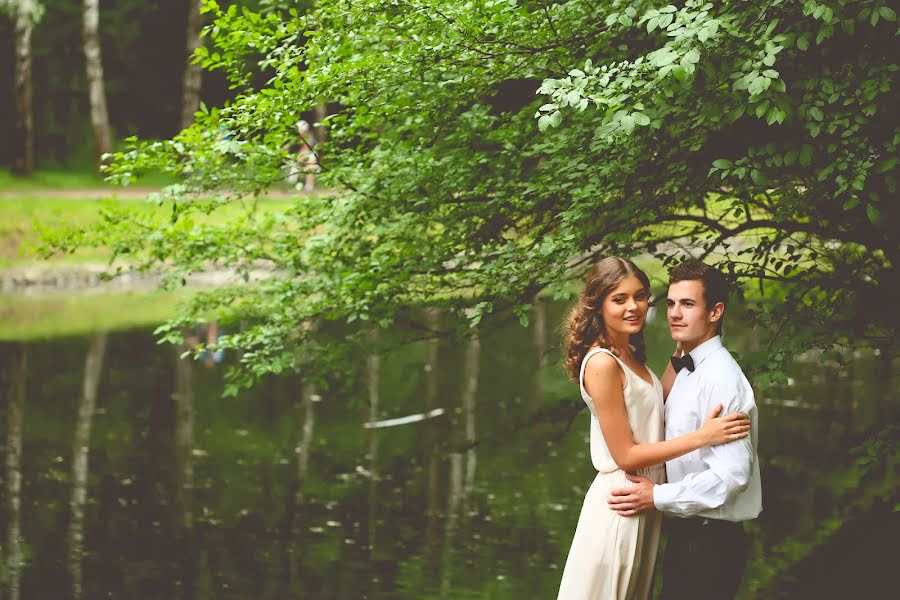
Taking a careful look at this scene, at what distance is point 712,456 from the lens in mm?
3980

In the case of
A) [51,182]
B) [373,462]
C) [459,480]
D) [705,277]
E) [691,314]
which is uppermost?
[51,182]

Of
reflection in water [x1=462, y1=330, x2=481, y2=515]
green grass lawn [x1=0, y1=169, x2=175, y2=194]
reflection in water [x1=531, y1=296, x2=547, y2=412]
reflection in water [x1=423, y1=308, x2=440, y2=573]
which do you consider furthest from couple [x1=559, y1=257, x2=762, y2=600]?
green grass lawn [x1=0, y1=169, x2=175, y2=194]

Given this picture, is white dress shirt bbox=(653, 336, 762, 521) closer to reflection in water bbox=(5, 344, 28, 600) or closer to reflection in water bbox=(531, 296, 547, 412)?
reflection in water bbox=(5, 344, 28, 600)

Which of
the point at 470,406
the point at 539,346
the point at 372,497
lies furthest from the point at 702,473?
the point at 539,346

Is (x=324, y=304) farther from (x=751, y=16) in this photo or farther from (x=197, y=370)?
(x=197, y=370)

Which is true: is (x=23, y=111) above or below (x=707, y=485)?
above

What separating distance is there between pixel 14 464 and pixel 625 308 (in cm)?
1018

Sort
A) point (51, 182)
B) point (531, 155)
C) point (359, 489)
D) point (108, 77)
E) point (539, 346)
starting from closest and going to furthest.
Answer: point (531, 155) < point (359, 489) < point (539, 346) < point (51, 182) < point (108, 77)

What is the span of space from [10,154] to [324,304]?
32491 mm

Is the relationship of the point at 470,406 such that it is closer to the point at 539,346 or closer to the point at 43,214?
the point at 539,346

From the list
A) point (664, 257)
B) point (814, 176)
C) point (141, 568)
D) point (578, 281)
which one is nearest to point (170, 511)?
point (141, 568)

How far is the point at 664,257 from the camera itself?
24.2 feet

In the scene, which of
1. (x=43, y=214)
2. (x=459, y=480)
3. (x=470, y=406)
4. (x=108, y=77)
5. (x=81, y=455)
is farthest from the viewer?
A: (x=108, y=77)

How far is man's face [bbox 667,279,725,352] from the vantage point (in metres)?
4.13
